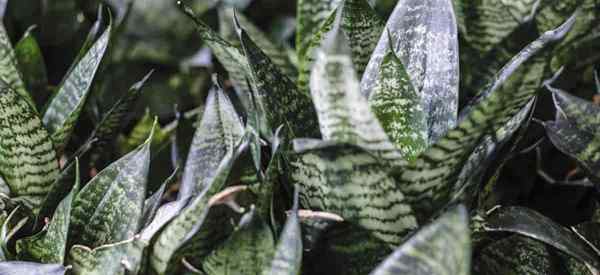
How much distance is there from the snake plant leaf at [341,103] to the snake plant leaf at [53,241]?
0.27 m

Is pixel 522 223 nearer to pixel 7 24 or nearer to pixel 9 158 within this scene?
pixel 9 158

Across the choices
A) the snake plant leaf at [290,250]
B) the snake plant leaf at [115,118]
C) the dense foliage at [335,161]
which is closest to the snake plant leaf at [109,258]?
the dense foliage at [335,161]

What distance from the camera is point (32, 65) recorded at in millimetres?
1106

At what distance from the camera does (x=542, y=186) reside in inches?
44.6

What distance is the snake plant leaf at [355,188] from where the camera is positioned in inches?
25.3

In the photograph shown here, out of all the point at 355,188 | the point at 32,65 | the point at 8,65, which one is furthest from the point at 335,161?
the point at 32,65

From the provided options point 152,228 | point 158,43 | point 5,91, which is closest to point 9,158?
point 5,91

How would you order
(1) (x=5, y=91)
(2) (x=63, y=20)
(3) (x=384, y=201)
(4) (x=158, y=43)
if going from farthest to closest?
(4) (x=158, y=43) → (2) (x=63, y=20) → (1) (x=5, y=91) → (3) (x=384, y=201)

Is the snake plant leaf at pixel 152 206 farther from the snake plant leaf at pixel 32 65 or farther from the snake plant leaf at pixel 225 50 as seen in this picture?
the snake plant leaf at pixel 32 65

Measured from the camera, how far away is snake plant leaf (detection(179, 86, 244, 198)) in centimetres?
78

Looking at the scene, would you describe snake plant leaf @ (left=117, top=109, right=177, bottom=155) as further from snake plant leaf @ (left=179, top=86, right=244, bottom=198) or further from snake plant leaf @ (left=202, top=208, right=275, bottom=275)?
snake plant leaf @ (left=202, top=208, right=275, bottom=275)

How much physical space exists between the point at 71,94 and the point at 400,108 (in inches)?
16.8

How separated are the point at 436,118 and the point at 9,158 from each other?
18.5 inches

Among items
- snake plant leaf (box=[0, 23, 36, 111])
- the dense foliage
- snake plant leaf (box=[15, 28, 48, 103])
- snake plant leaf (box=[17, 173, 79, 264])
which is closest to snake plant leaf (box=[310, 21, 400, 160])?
the dense foliage
